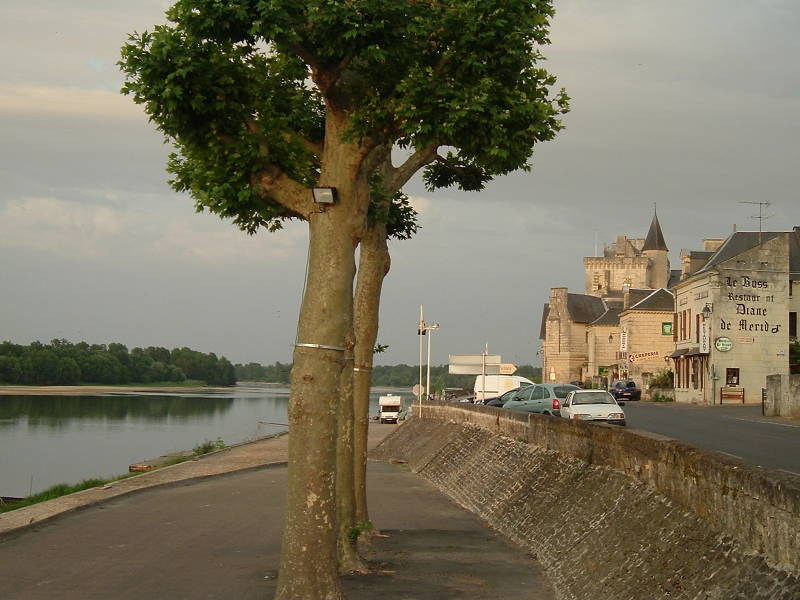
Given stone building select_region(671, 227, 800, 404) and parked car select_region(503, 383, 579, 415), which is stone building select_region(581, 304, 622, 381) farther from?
parked car select_region(503, 383, 579, 415)

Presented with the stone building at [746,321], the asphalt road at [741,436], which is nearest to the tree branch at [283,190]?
the asphalt road at [741,436]

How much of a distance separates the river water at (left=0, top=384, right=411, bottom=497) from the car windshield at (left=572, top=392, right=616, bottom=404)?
2095 centimetres

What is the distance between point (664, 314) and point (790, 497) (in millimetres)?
93508

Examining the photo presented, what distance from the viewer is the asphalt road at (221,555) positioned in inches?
511

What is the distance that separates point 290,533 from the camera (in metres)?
10.2

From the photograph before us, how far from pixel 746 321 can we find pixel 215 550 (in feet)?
172

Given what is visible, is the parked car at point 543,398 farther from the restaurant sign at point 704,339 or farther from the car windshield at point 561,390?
the restaurant sign at point 704,339

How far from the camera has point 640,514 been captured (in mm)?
11172

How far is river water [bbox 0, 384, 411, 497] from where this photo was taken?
161 ft

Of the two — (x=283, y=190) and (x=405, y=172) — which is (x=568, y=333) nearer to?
(x=405, y=172)

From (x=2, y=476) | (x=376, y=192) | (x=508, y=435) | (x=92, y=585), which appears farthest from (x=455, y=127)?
(x=2, y=476)

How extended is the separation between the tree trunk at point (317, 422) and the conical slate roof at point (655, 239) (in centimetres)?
15459

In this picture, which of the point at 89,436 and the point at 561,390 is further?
the point at 89,436

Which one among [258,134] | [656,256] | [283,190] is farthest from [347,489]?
[656,256]
